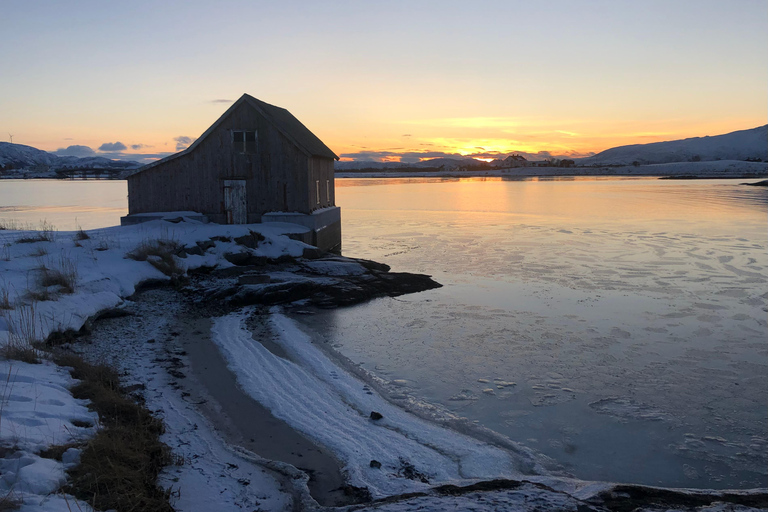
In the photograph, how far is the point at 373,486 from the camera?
6.03 m

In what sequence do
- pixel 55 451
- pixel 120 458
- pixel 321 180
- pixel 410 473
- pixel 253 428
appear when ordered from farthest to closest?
pixel 321 180, pixel 253 428, pixel 410 473, pixel 120 458, pixel 55 451

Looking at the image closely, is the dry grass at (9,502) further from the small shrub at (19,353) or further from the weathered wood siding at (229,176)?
the weathered wood siding at (229,176)

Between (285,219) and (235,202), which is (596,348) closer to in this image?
(285,219)

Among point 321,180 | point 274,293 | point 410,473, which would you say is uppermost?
point 321,180

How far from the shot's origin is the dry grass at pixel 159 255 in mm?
15828

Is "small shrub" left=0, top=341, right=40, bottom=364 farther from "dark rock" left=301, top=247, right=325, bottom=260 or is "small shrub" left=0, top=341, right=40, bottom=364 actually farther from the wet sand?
"dark rock" left=301, top=247, right=325, bottom=260

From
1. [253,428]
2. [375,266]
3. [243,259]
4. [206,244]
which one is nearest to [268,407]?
[253,428]

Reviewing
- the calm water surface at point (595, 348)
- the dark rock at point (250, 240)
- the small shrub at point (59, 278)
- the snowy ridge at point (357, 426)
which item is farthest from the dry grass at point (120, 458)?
the dark rock at point (250, 240)

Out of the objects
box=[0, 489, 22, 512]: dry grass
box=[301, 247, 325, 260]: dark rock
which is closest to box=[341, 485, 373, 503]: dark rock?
box=[0, 489, 22, 512]: dry grass

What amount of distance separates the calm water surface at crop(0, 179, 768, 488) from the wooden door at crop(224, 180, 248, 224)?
5.20 meters

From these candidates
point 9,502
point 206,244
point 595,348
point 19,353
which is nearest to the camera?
point 9,502

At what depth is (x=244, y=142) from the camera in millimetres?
23172

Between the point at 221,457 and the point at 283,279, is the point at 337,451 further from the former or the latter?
the point at 283,279

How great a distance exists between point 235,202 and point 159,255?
742 cm
